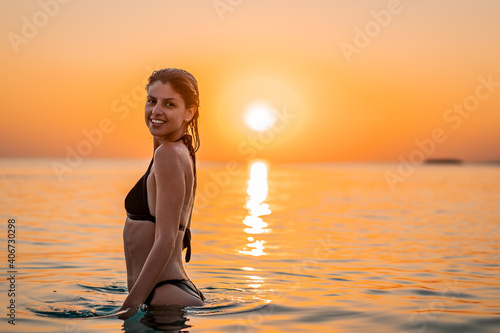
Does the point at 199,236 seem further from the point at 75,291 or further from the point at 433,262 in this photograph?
the point at 75,291

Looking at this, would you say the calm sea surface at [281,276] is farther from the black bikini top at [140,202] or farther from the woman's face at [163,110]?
the woman's face at [163,110]

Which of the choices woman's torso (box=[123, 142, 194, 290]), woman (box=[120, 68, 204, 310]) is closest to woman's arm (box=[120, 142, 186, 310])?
woman (box=[120, 68, 204, 310])

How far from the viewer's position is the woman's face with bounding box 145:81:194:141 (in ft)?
16.9

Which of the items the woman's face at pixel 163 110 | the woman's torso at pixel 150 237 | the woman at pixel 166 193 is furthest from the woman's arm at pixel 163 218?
the woman's face at pixel 163 110

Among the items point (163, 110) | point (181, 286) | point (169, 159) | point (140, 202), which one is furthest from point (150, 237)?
point (163, 110)

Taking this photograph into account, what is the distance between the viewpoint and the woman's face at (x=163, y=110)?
5145 millimetres

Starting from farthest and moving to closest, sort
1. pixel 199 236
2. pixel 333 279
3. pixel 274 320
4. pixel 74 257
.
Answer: pixel 199 236 < pixel 74 257 < pixel 333 279 < pixel 274 320

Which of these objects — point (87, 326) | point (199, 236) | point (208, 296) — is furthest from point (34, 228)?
point (87, 326)

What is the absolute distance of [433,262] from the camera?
1138 cm

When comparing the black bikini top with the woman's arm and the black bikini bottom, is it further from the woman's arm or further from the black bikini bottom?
the black bikini bottom

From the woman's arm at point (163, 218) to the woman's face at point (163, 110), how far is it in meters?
0.32

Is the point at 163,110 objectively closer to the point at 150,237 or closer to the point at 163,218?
the point at 163,218

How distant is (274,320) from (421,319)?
168cm

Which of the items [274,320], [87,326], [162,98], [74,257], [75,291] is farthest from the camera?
[74,257]
